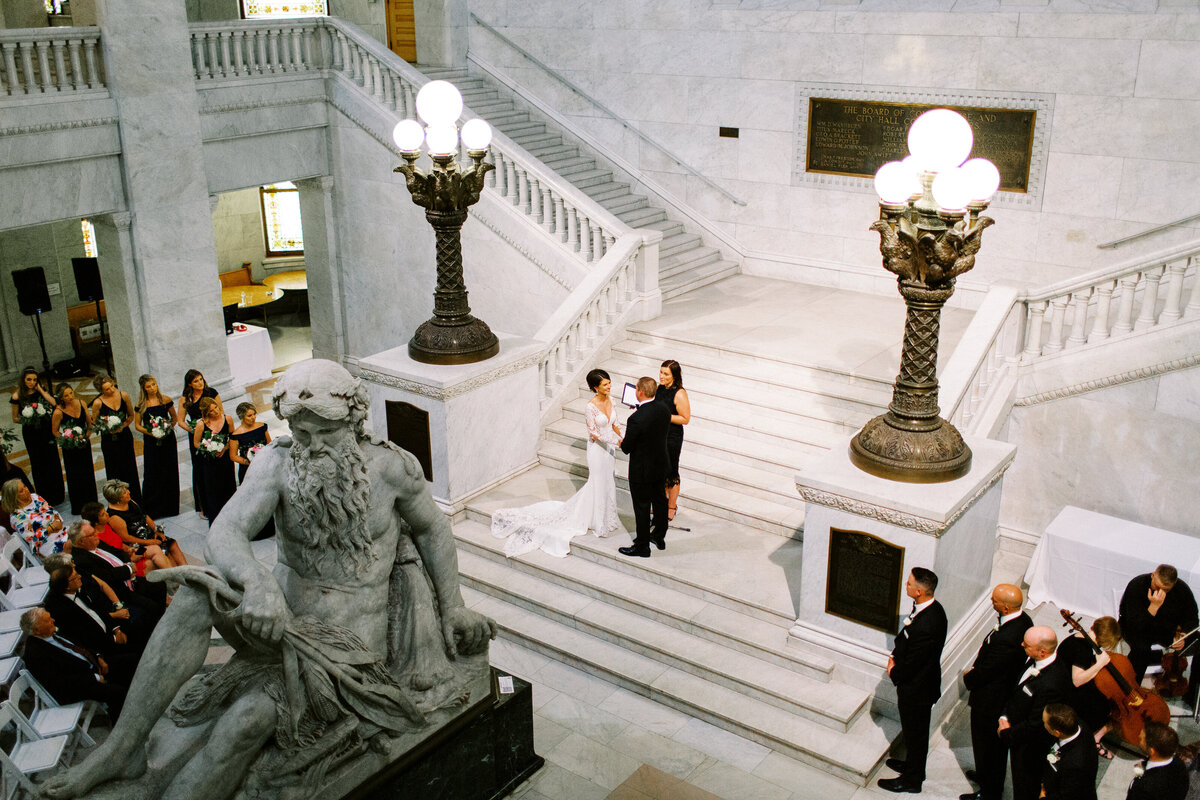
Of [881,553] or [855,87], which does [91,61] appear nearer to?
[855,87]

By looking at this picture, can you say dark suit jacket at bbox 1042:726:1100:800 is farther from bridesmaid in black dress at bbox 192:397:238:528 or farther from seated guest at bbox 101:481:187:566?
bridesmaid in black dress at bbox 192:397:238:528

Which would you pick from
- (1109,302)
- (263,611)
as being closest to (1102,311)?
(1109,302)

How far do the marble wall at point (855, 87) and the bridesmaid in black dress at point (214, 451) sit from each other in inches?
293

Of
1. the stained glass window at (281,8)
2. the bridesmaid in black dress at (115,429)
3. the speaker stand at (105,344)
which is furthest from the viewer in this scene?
the stained glass window at (281,8)

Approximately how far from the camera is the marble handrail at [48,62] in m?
11.6

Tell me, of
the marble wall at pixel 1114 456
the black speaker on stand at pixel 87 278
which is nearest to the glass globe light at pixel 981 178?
the marble wall at pixel 1114 456

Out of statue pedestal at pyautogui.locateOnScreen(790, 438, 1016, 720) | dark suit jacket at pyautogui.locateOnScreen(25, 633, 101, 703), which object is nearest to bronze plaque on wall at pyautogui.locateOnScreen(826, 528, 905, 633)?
statue pedestal at pyautogui.locateOnScreen(790, 438, 1016, 720)

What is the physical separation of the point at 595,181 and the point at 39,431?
25.9 feet

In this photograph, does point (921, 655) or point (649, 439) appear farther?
point (649, 439)

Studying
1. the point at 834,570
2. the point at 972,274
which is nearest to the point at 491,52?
the point at 972,274

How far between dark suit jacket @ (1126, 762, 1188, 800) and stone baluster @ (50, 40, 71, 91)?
11959 mm

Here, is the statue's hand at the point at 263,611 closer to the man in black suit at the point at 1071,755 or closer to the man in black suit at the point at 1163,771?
the man in black suit at the point at 1071,755

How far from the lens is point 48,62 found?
11.9 meters

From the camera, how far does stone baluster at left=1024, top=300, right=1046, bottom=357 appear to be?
33.7 feet
